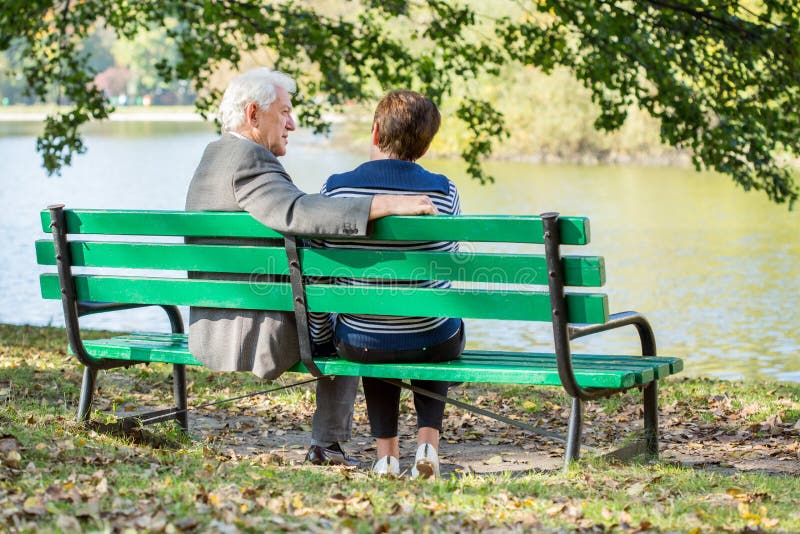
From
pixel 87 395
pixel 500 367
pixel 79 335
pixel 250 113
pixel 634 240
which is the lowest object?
pixel 634 240

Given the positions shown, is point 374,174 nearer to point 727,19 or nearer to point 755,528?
point 755,528

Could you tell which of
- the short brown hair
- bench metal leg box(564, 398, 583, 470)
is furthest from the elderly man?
bench metal leg box(564, 398, 583, 470)

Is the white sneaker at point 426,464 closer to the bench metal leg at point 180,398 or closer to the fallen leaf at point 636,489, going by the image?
the fallen leaf at point 636,489

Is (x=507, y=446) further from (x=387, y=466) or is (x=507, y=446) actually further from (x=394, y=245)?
(x=394, y=245)

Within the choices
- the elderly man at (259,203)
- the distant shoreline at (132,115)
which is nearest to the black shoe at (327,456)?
the elderly man at (259,203)

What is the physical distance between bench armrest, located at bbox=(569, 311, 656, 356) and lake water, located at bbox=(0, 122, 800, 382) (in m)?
6.01

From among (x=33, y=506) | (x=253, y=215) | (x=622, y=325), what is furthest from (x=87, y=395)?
(x=622, y=325)

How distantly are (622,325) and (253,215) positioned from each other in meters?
1.49

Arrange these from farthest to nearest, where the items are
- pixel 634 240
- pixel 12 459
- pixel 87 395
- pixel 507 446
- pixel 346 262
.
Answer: pixel 634 240 < pixel 507 446 < pixel 87 395 < pixel 346 262 < pixel 12 459

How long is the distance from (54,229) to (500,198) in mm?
24618

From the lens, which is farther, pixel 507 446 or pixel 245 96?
pixel 507 446

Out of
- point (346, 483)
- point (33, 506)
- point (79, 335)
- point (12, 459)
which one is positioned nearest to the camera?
point (33, 506)

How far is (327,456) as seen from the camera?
193 inches

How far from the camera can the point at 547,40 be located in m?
11.0
